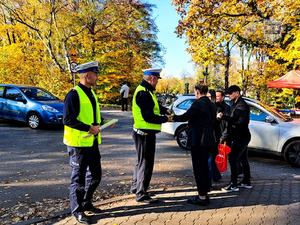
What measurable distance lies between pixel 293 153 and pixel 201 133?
4349 millimetres

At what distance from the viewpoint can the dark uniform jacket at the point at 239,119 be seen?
6.05 m

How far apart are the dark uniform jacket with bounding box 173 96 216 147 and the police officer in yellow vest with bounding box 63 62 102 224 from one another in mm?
1403

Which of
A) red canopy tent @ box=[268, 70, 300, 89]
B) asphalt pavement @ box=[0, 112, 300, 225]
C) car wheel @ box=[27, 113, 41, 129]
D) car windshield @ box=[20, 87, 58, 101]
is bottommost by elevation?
asphalt pavement @ box=[0, 112, 300, 225]

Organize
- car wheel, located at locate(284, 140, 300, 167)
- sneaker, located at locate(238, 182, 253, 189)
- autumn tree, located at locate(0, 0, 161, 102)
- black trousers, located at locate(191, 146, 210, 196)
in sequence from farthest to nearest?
autumn tree, located at locate(0, 0, 161, 102), car wheel, located at locate(284, 140, 300, 167), sneaker, located at locate(238, 182, 253, 189), black trousers, located at locate(191, 146, 210, 196)

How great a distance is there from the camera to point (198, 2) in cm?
1827

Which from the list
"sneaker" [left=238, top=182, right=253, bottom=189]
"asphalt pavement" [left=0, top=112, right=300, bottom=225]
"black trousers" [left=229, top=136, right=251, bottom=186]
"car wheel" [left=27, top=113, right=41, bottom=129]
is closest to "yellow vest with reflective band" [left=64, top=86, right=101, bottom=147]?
"asphalt pavement" [left=0, top=112, right=300, bottom=225]

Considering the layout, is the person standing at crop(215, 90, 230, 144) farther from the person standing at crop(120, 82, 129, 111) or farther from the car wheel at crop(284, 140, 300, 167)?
the person standing at crop(120, 82, 129, 111)

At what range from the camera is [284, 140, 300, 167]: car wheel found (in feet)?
28.2

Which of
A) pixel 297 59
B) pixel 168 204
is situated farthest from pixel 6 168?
pixel 297 59

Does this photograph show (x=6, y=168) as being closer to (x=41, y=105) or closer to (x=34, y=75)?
(x=41, y=105)

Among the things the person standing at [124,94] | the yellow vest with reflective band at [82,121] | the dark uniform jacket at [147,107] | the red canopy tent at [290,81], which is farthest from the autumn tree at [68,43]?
the yellow vest with reflective band at [82,121]

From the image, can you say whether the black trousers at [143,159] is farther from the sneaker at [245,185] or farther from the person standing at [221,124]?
the sneaker at [245,185]

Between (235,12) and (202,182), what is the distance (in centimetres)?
1394

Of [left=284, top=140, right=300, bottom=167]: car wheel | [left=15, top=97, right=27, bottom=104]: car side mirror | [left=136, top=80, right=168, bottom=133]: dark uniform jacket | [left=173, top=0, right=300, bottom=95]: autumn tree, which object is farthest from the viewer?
[left=173, top=0, right=300, bottom=95]: autumn tree
